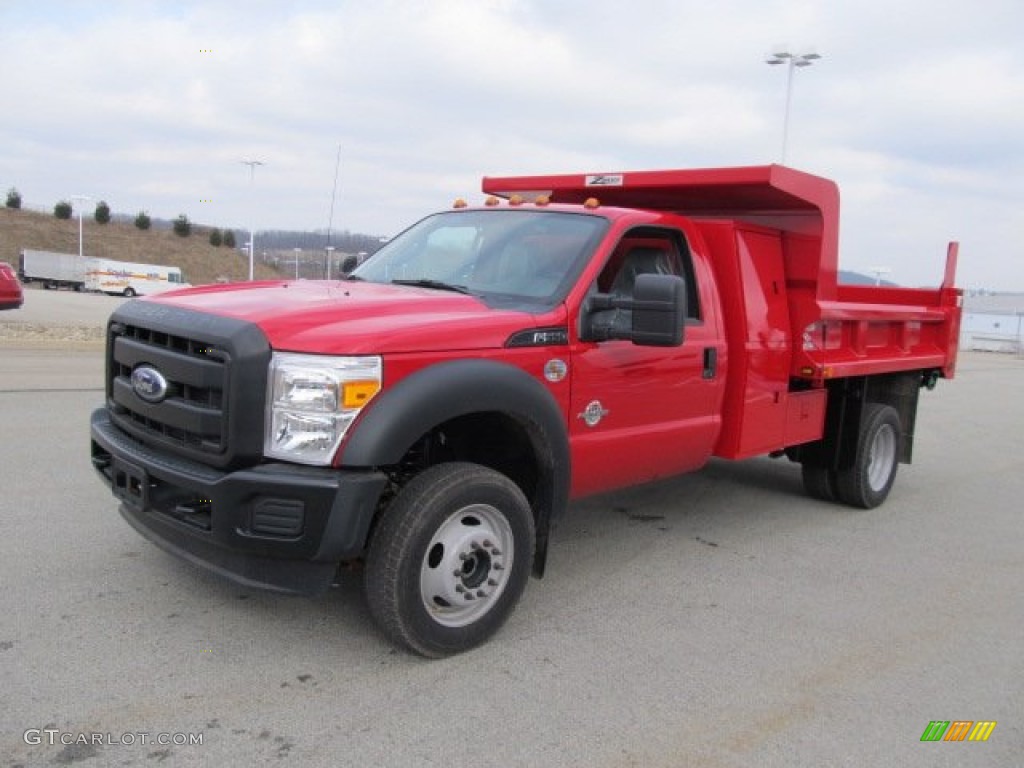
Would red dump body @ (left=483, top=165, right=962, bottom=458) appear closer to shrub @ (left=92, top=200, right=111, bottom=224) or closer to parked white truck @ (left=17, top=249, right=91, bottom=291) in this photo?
parked white truck @ (left=17, top=249, right=91, bottom=291)

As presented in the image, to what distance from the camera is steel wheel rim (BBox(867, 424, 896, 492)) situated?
7037mm

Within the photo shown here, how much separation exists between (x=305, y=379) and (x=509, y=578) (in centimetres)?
133

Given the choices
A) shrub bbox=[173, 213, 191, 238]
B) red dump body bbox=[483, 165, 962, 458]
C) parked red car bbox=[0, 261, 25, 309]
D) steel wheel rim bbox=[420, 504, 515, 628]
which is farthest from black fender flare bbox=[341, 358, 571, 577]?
shrub bbox=[173, 213, 191, 238]

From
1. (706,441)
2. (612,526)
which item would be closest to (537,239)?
(706,441)

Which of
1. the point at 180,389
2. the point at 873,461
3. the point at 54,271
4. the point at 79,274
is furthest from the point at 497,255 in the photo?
the point at 54,271

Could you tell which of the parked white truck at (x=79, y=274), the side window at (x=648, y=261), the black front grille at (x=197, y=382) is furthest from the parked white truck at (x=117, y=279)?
the black front grille at (x=197, y=382)

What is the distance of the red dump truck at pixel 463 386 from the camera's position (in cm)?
333

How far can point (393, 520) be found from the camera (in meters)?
3.54

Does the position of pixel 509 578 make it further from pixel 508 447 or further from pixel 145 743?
pixel 145 743

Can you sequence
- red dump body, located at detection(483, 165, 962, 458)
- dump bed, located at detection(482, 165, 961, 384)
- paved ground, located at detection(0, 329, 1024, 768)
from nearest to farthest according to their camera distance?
paved ground, located at detection(0, 329, 1024, 768) → red dump body, located at detection(483, 165, 962, 458) → dump bed, located at detection(482, 165, 961, 384)

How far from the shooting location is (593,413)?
436 centimetres

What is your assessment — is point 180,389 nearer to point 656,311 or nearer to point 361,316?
point 361,316

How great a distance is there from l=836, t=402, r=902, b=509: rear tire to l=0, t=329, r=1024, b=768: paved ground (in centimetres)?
67

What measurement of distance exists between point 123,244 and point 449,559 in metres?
86.1
